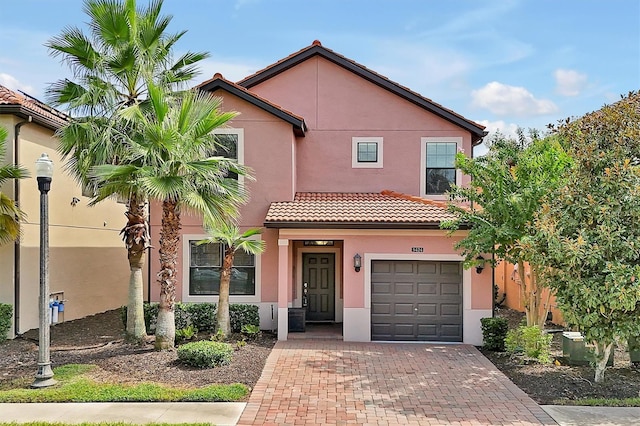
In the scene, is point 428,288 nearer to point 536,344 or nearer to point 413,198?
point 413,198

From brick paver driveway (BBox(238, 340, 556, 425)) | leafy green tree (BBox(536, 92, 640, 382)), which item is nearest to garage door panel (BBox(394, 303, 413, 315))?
brick paver driveway (BBox(238, 340, 556, 425))

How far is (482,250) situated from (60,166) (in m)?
13.5

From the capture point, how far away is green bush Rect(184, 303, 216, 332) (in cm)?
1445

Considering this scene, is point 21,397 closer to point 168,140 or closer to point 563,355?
point 168,140

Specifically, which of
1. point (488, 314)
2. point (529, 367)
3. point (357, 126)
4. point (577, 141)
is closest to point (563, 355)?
point (529, 367)

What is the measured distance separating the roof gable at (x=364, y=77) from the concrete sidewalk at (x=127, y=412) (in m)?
11.9

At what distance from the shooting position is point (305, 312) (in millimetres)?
16031

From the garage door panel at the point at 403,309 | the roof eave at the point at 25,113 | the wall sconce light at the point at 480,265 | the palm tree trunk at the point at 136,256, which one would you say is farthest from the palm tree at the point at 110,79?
the wall sconce light at the point at 480,265

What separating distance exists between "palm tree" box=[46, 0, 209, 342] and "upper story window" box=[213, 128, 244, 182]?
3.17m

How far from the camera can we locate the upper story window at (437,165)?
1723cm

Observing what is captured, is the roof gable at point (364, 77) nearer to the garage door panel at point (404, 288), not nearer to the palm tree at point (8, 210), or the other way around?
the garage door panel at point (404, 288)

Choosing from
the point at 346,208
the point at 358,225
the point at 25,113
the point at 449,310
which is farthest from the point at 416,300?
the point at 25,113

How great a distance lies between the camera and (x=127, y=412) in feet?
27.0

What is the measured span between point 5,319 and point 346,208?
9.84m
